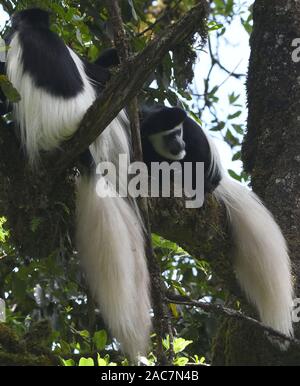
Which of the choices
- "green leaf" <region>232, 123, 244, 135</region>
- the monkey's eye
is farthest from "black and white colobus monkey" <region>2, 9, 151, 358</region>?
"green leaf" <region>232, 123, 244, 135</region>

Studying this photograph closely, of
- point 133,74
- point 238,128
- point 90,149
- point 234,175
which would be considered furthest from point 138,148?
point 238,128

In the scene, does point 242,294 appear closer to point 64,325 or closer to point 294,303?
point 294,303

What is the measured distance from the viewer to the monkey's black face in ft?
10.1

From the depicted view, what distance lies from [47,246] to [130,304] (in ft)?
1.56

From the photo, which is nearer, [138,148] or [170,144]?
[138,148]

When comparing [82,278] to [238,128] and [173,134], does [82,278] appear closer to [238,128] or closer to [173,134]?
[173,134]

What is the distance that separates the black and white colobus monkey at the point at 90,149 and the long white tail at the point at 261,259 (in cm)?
53

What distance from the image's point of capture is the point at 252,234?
292 centimetres

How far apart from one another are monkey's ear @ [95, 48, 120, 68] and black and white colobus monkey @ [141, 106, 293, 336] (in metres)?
0.28

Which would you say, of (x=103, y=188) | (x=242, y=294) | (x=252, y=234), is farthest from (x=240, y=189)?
(x=103, y=188)

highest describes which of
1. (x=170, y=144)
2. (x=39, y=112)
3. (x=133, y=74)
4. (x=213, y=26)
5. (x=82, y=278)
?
(x=213, y=26)

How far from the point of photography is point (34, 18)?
2.73 metres

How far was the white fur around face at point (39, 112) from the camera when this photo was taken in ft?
8.58

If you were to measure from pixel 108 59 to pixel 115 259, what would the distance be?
1031mm
